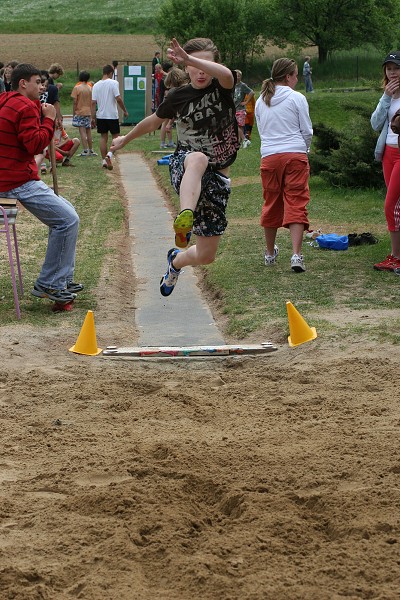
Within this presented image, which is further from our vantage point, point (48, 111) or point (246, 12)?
point (246, 12)

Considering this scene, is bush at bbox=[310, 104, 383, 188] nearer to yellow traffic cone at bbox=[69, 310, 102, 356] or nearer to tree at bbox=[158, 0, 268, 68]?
yellow traffic cone at bbox=[69, 310, 102, 356]

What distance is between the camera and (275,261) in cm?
991

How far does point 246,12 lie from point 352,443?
59682 mm

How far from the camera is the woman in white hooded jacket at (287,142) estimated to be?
9.17 metres

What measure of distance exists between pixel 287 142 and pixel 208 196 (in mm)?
2346

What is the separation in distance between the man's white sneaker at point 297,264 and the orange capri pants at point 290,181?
12.8 inches

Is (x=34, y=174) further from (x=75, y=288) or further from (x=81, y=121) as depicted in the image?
(x=81, y=121)

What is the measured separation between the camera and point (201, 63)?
21.2 ft

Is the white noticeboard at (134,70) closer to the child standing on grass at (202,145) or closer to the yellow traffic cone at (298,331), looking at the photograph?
the child standing on grass at (202,145)

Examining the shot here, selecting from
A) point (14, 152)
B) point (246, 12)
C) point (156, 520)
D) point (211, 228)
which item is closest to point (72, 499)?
point (156, 520)

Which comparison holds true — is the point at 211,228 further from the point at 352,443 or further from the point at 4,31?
the point at 4,31

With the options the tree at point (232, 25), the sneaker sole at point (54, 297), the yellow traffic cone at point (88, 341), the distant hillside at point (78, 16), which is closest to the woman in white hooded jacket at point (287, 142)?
the sneaker sole at point (54, 297)

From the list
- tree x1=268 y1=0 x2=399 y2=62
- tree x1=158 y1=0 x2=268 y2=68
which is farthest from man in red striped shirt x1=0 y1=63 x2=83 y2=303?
tree x1=268 y1=0 x2=399 y2=62

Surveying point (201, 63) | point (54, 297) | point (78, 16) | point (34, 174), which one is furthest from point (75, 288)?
point (78, 16)
